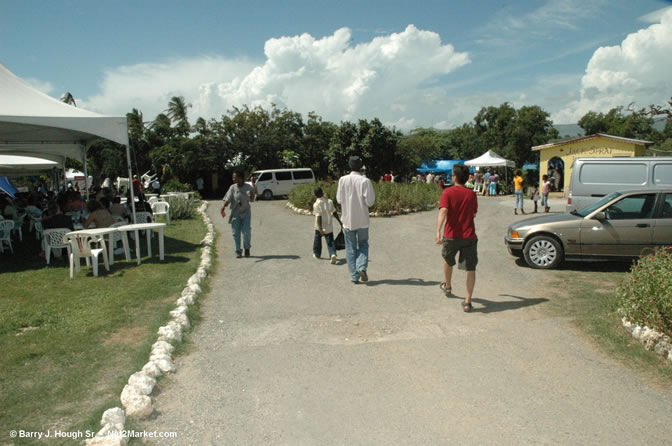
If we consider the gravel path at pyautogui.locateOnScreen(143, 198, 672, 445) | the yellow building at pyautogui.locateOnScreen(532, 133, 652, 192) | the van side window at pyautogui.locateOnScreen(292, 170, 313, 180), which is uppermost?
the yellow building at pyautogui.locateOnScreen(532, 133, 652, 192)

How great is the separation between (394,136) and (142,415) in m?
32.6

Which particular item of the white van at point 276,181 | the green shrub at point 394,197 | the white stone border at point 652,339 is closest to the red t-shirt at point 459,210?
the white stone border at point 652,339

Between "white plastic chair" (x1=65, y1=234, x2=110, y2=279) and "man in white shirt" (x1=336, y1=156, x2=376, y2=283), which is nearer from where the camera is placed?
"man in white shirt" (x1=336, y1=156, x2=376, y2=283)

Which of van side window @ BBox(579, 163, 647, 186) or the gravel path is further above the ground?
van side window @ BBox(579, 163, 647, 186)

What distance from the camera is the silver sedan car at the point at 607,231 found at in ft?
27.3

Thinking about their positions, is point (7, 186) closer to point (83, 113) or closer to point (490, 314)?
point (83, 113)

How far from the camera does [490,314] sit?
6152 mm

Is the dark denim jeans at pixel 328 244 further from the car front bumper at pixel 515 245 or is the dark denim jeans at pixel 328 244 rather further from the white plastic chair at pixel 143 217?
the white plastic chair at pixel 143 217

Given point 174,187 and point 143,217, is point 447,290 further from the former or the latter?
point 174,187

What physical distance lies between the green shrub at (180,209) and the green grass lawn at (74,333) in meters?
8.40

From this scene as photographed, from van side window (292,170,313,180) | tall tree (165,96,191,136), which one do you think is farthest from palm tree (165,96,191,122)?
van side window (292,170,313,180)

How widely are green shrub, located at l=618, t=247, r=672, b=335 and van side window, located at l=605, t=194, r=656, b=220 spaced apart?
3.45 meters

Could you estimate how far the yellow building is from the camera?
76.5ft

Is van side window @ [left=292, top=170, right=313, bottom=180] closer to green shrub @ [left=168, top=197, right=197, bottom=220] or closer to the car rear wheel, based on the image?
green shrub @ [left=168, top=197, right=197, bottom=220]
